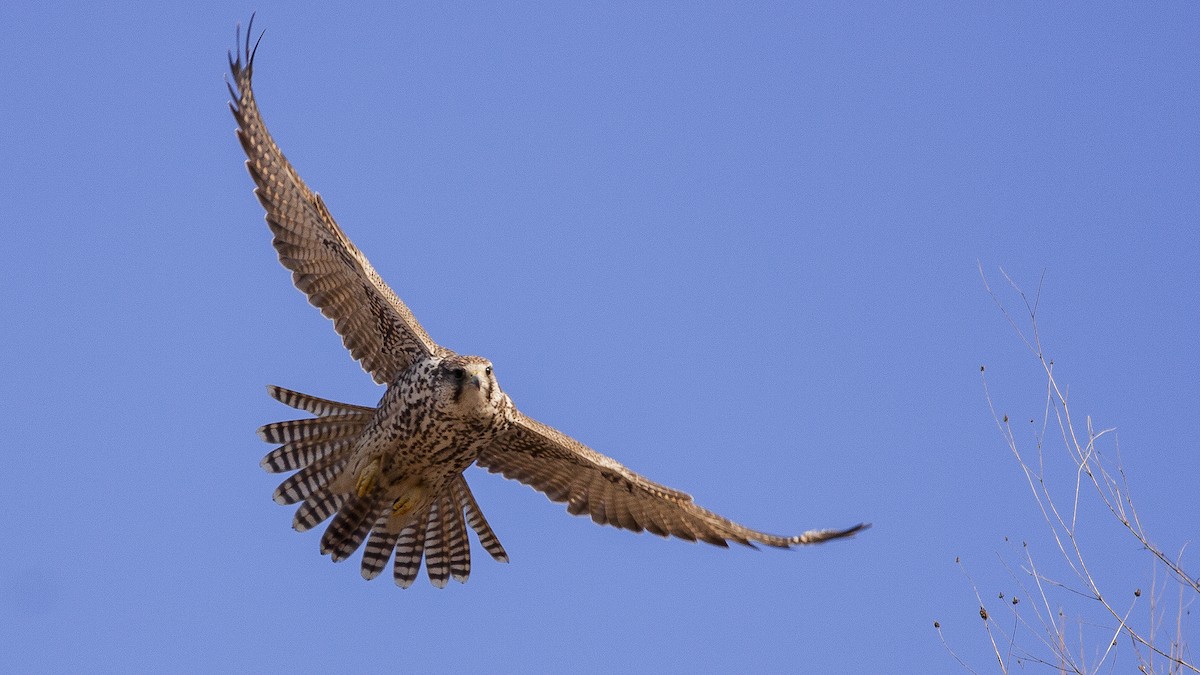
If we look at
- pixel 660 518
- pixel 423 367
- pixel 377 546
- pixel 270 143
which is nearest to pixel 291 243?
pixel 270 143

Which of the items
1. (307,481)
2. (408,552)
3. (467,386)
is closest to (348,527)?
(307,481)

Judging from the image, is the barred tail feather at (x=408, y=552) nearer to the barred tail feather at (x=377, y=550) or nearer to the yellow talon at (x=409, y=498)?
the barred tail feather at (x=377, y=550)

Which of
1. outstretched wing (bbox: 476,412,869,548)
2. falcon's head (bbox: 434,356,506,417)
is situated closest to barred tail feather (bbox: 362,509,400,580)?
outstretched wing (bbox: 476,412,869,548)

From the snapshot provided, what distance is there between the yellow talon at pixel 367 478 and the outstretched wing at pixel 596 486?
830 millimetres

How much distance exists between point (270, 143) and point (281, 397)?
1605 mm

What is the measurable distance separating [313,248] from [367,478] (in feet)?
4.86

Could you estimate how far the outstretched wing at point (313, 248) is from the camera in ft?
30.4

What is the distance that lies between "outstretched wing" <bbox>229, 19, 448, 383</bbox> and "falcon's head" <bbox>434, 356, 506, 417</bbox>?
1.47ft

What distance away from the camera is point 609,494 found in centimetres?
980

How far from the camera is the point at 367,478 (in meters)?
9.42

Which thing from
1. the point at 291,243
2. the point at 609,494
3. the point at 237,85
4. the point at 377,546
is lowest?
the point at 377,546

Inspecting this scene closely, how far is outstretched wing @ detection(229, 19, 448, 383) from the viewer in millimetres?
9266

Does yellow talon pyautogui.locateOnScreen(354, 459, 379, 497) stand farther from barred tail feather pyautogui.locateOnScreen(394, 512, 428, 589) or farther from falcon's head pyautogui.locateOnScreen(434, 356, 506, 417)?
falcon's head pyautogui.locateOnScreen(434, 356, 506, 417)

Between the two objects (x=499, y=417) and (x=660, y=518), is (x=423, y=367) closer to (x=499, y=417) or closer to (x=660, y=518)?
(x=499, y=417)
